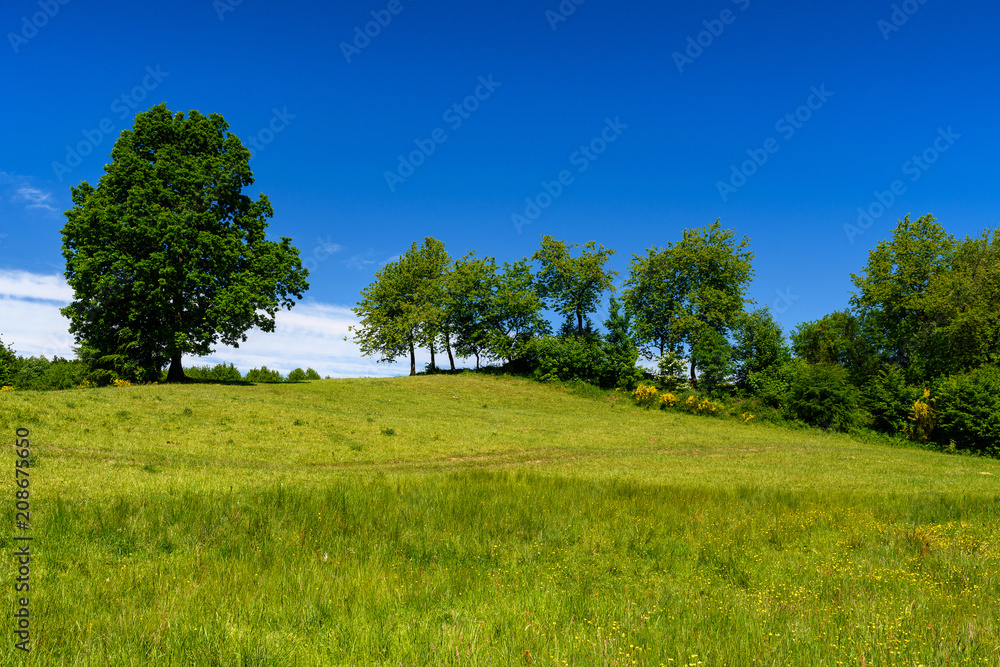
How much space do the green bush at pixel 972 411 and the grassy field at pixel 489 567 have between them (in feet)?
76.0

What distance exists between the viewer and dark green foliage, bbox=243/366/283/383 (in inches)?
2164

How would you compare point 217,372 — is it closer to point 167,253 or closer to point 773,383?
point 167,253

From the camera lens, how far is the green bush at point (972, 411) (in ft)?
117

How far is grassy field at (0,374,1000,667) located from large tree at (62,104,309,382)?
22.5 meters

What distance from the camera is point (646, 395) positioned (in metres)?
50.7

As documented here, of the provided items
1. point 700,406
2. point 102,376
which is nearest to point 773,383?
point 700,406

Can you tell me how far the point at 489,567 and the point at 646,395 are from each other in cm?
4534

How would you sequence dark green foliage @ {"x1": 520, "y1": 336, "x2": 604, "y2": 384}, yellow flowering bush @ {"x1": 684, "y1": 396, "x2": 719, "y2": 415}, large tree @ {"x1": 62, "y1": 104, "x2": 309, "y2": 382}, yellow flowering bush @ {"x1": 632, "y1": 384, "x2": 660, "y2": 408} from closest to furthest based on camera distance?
large tree @ {"x1": 62, "y1": 104, "x2": 309, "y2": 382} → yellow flowering bush @ {"x1": 684, "y1": 396, "x2": 719, "y2": 415} → yellow flowering bush @ {"x1": 632, "y1": 384, "x2": 660, "y2": 408} → dark green foliage @ {"x1": 520, "y1": 336, "x2": 604, "y2": 384}

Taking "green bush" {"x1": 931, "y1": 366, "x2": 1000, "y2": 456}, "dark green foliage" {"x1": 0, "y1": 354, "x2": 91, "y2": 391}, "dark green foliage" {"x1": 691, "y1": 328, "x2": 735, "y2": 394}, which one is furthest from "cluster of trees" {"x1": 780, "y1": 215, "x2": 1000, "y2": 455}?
"dark green foliage" {"x1": 0, "y1": 354, "x2": 91, "y2": 391}

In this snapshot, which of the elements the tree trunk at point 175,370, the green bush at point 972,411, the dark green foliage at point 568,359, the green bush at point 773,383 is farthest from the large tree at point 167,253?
the green bush at point 972,411

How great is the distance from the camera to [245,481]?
13320 mm

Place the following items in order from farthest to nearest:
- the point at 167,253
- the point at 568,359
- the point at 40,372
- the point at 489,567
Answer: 1. the point at 568,359
2. the point at 40,372
3. the point at 167,253
4. the point at 489,567

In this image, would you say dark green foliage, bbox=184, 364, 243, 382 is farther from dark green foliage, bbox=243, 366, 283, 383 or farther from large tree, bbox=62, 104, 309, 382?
large tree, bbox=62, 104, 309, 382

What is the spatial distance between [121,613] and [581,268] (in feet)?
199
